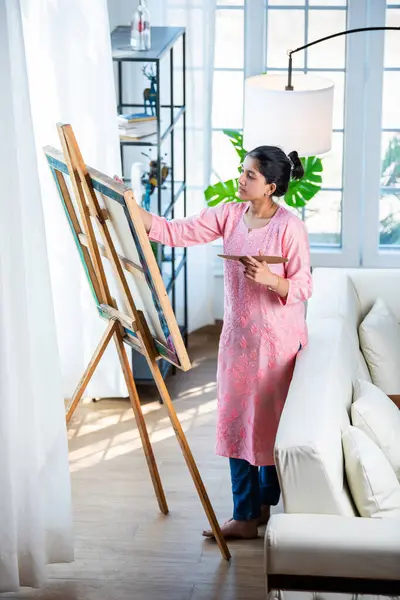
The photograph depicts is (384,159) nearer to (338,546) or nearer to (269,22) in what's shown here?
(269,22)

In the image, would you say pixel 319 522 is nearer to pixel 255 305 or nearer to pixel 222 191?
pixel 255 305

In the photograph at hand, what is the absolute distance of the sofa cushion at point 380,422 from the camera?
296 centimetres

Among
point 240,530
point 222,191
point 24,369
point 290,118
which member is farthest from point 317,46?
point 24,369

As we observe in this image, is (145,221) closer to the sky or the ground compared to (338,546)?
closer to the sky

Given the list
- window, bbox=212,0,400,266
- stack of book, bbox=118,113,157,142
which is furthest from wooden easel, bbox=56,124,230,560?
window, bbox=212,0,400,266

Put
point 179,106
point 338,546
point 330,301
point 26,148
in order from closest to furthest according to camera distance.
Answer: point 338,546, point 26,148, point 330,301, point 179,106

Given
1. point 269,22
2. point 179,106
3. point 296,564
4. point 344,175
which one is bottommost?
point 296,564

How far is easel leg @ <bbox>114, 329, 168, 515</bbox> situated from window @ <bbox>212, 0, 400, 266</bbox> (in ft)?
7.84

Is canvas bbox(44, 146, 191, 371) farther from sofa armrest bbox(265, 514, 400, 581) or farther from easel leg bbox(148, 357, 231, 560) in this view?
sofa armrest bbox(265, 514, 400, 581)

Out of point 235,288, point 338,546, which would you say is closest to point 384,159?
point 235,288

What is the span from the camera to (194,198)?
18.2 feet

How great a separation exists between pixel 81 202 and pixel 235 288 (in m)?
0.58

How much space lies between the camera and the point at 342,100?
18.2 ft

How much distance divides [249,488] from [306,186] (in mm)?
2189
